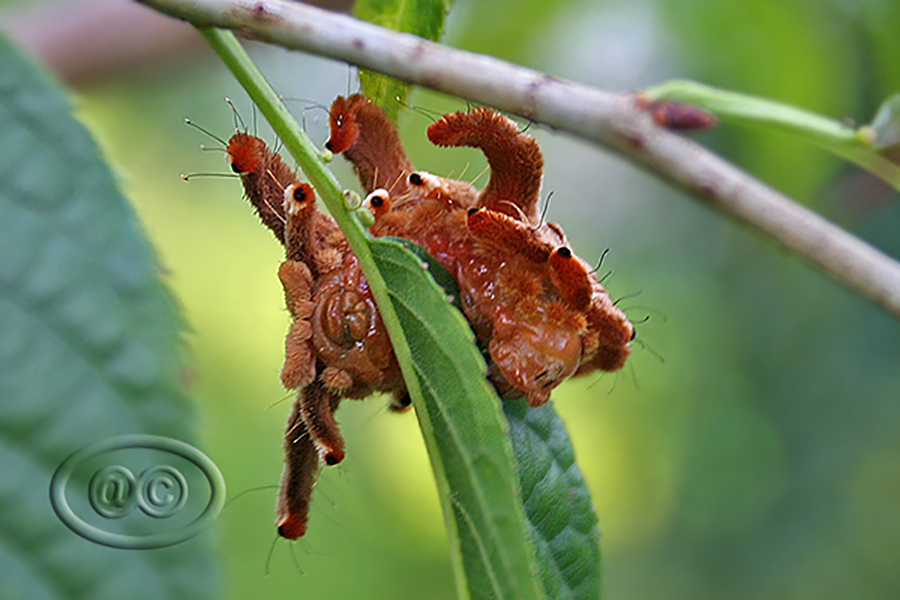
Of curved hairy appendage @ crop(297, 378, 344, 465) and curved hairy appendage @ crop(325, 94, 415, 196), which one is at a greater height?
curved hairy appendage @ crop(325, 94, 415, 196)

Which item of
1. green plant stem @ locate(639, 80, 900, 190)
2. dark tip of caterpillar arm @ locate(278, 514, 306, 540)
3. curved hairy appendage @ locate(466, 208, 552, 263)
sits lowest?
dark tip of caterpillar arm @ locate(278, 514, 306, 540)

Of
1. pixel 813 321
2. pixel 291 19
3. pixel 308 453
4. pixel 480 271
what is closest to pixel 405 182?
pixel 480 271

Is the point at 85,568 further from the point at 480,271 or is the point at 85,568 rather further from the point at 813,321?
the point at 813,321

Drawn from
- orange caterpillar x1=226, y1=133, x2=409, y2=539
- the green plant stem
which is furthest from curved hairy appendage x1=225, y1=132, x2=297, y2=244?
the green plant stem

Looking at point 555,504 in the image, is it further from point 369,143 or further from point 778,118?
point 778,118

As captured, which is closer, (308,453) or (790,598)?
(308,453)

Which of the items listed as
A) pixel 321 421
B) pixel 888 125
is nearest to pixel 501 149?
pixel 321 421

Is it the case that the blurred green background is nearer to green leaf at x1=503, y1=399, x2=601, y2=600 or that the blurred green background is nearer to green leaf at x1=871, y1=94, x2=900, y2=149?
green leaf at x1=871, y1=94, x2=900, y2=149

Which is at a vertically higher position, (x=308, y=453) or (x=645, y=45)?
(x=645, y=45)
